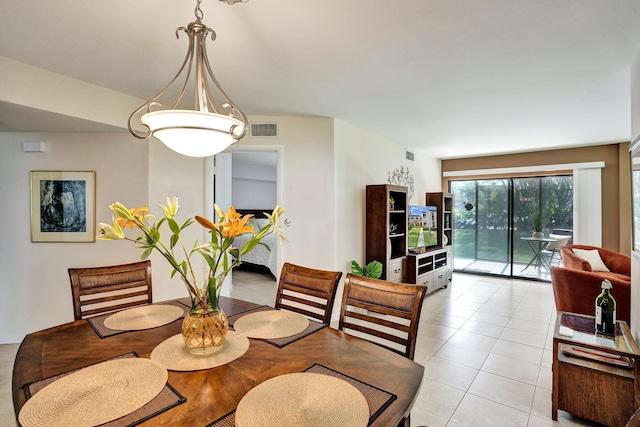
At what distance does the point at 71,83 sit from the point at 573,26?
360 cm

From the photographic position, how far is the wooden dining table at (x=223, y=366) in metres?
0.95

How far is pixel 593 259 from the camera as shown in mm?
4227

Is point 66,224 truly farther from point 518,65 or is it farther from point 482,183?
point 482,183

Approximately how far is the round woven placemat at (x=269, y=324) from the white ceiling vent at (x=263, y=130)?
2.36m

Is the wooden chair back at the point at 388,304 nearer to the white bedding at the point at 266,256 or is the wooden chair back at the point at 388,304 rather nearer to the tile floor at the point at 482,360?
the tile floor at the point at 482,360

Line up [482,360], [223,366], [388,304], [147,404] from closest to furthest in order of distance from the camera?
[147,404], [223,366], [388,304], [482,360]

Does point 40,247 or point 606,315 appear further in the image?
point 40,247

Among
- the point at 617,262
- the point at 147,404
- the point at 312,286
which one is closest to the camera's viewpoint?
the point at 147,404

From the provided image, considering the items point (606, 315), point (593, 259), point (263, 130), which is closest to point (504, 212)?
point (593, 259)

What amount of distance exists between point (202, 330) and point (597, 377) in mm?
2371

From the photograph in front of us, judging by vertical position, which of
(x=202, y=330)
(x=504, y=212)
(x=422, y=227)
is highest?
(x=504, y=212)

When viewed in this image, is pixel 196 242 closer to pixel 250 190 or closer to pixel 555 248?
pixel 555 248

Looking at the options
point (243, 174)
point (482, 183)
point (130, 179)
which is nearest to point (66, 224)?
point (130, 179)

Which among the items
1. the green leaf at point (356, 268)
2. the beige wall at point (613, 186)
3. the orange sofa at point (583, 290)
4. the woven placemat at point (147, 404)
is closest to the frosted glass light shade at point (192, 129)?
the woven placemat at point (147, 404)
